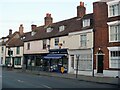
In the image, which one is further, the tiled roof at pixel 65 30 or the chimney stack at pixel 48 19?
the chimney stack at pixel 48 19

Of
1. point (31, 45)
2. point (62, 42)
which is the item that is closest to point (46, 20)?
point (31, 45)

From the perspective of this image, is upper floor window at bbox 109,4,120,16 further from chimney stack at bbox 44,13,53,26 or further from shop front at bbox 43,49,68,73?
chimney stack at bbox 44,13,53,26

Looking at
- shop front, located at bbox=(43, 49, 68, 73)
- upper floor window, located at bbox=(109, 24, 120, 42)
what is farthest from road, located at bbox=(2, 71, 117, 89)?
shop front, located at bbox=(43, 49, 68, 73)

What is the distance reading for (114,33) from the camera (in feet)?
103

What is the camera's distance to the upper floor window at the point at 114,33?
31.1 metres

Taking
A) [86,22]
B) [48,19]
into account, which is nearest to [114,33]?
[86,22]

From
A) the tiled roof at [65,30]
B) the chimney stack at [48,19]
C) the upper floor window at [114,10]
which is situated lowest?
the tiled roof at [65,30]

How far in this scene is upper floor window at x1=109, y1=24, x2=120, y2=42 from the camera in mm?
31055

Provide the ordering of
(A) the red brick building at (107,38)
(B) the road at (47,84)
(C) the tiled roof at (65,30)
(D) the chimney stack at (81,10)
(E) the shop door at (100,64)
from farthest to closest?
(D) the chimney stack at (81,10) → (C) the tiled roof at (65,30) → (E) the shop door at (100,64) → (A) the red brick building at (107,38) → (B) the road at (47,84)

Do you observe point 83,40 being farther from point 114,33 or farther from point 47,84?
point 47,84

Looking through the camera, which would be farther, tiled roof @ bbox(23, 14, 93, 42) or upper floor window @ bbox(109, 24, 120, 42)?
tiled roof @ bbox(23, 14, 93, 42)

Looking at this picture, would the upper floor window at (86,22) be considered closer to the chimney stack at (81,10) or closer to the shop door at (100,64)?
the shop door at (100,64)

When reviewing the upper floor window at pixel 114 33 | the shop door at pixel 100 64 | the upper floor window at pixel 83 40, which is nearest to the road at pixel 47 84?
the shop door at pixel 100 64

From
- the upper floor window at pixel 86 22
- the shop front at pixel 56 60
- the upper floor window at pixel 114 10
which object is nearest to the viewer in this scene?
the upper floor window at pixel 114 10
